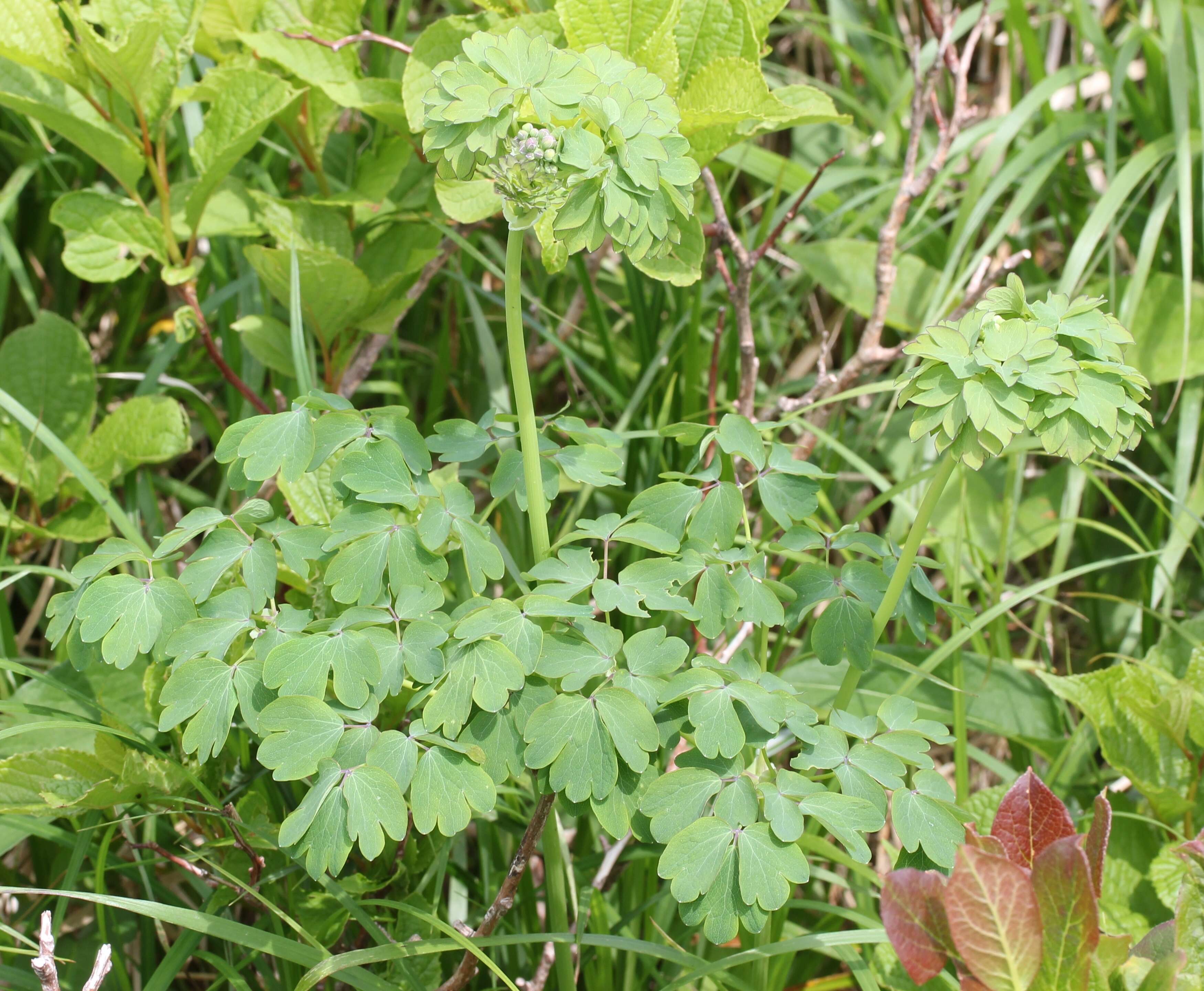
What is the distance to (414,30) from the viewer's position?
8.70 ft

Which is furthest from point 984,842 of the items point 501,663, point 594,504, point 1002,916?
point 594,504

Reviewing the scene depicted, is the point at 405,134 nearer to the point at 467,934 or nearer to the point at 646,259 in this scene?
the point at 646,259

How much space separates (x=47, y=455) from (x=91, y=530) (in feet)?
0.57

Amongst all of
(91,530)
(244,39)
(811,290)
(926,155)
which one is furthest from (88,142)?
(926,155)

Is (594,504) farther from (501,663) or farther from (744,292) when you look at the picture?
(501,663)

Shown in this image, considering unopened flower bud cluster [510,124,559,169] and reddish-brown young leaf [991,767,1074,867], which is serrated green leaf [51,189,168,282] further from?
reddish-brown young leaf [991,767,1074,867]

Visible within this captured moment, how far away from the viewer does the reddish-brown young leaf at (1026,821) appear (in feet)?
3.34

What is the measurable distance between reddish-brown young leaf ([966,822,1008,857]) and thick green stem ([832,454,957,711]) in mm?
193

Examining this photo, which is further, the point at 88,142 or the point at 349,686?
the point at 88,142

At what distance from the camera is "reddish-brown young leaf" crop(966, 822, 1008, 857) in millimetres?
902

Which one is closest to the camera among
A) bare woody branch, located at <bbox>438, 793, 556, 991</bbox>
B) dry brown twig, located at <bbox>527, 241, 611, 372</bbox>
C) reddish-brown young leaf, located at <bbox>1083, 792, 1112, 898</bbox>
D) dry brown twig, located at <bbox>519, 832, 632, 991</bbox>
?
reddish-brown young leaf, located at <bbox>1083, 792, 1112, 898</bbox>

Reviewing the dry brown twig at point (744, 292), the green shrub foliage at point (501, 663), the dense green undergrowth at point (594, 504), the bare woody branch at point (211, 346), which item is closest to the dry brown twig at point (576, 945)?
the dense green undergrowth at point (594, 504)

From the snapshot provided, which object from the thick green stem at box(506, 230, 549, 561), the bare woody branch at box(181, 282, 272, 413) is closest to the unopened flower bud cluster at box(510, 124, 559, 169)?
the thick green stem at box(506, 230, 549, 561)

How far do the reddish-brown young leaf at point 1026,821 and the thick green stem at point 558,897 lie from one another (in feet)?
1.56
